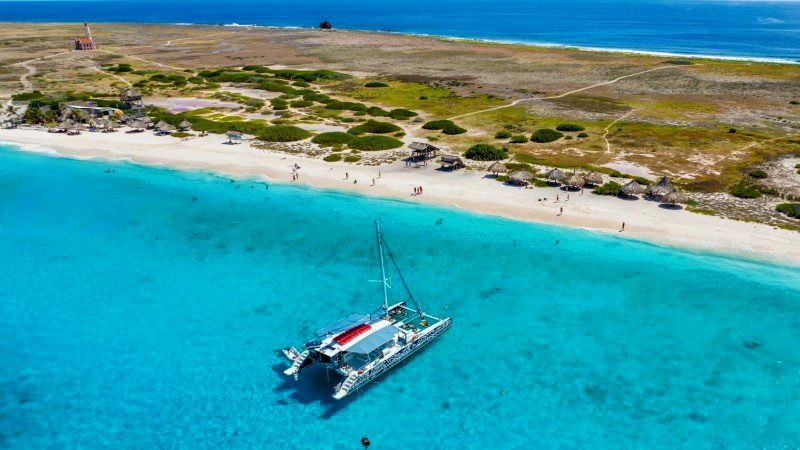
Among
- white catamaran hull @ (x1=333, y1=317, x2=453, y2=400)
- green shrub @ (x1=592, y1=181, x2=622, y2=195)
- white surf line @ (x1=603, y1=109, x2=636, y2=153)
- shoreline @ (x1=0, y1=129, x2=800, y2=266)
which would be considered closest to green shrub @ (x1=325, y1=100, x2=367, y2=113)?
shoreline @ (x1=0, y1=129, x2=800, y2=266)

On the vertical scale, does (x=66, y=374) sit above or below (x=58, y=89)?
below

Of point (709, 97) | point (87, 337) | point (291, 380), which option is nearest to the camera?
point (291, 380)

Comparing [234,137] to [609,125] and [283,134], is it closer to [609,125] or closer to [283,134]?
[283,134]

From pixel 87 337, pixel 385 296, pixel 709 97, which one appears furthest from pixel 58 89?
pixel 709 97

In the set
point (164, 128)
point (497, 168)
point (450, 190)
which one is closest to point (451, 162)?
point (497, 168)

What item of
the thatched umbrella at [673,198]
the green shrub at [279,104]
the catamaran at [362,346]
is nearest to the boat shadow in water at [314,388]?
the catamaran at [362,346]

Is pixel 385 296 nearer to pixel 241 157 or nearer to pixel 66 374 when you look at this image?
pixel 66 374

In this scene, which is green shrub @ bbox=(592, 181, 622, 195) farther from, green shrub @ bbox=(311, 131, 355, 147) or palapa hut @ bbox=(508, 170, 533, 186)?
green shrub @ bbox=(311, 131, 355, 147)
